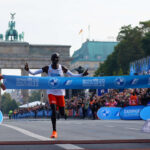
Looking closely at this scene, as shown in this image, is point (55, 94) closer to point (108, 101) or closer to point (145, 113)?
point (145, 113)

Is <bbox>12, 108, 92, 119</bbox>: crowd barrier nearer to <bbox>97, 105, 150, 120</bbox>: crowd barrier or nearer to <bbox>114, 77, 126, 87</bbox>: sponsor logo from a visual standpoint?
<bbox>97, 105, 150, 120</bbox>: crowd barrier

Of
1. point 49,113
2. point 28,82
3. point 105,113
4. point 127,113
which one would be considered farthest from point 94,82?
point 49,113

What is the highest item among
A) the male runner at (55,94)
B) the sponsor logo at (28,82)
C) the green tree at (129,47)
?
the green tree at (129,47)

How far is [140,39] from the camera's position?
87.4 m

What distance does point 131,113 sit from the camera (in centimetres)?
2884

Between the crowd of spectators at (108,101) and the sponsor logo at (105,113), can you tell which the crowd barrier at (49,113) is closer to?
the crowd of spectators at (108,101)

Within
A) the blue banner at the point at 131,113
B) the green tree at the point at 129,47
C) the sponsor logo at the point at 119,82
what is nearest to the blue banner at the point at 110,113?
the blue banner at the point at 131,113

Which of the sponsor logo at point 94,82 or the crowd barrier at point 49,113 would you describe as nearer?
the sponsor logo at point 94,82

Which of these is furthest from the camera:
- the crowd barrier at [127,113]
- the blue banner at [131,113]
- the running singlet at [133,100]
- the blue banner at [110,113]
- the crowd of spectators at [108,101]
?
the blue banner at [110,113]

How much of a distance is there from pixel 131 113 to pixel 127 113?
2.66ft

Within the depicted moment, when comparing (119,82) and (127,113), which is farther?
(127,113)

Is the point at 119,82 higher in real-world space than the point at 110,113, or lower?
higher

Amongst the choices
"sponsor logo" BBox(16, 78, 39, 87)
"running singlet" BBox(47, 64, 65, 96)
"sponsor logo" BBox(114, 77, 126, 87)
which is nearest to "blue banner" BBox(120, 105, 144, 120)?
"sponsor logo" BBox(114, 77, 126, 87)

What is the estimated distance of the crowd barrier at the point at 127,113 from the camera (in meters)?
26.2
